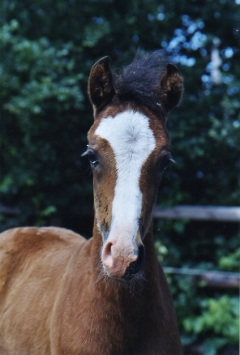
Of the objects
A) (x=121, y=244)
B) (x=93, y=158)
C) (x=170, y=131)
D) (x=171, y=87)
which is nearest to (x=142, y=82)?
(x=171, y=87)

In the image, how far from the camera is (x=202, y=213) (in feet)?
20.7

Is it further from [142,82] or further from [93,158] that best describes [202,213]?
[93,158]

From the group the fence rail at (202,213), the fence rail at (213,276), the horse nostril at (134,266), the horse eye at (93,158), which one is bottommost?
the fence rail at (213,276)

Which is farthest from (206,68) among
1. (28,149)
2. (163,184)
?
(28,149)

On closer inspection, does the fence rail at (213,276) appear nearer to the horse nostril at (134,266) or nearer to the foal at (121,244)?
the foal at (121,244)

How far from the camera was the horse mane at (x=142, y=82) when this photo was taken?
3.09 metres

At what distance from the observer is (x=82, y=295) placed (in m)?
3.06

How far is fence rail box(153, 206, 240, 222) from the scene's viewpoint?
241 inches

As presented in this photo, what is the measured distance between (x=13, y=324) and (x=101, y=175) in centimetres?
142

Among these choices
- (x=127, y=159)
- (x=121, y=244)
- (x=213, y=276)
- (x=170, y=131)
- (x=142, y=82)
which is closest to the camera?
(x=121, y=244)

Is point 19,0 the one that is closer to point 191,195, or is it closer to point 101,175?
point 191,195

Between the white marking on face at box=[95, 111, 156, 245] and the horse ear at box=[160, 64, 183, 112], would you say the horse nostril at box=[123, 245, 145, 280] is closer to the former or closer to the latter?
the white marking on face at box=[95, 111, 156, 245]

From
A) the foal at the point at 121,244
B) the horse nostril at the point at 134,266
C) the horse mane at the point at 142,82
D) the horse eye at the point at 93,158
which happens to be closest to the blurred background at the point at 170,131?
the horse mane at the point at 142,82

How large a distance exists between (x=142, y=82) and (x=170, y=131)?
332 centimetres
